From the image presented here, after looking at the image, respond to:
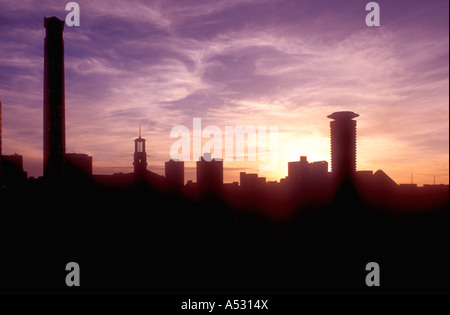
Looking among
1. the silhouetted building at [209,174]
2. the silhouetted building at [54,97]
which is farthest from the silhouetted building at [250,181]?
the silhouetted building at [54,97]

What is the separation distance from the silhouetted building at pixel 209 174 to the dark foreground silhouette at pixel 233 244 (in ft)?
1.52

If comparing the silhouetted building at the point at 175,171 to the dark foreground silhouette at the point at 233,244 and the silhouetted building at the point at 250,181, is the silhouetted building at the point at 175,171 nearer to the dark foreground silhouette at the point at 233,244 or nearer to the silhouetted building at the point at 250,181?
the silhouetted building at the point at 250,181

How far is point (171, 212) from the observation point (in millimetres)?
15570

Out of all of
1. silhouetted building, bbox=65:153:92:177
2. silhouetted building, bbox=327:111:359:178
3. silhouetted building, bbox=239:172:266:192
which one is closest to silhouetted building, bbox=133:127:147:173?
silhouetted building, bbox=65:153:92:177

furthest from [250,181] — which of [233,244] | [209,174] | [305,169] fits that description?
[233,244]

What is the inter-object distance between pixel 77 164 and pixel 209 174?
20.6 meters

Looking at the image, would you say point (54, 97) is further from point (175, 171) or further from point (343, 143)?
point (343, 143)

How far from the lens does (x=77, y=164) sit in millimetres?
32062

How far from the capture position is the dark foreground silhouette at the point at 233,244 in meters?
12.3

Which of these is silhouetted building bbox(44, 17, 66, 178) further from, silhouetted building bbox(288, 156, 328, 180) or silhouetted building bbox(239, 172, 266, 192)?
silhouetted building bbox(288, 156, 328, 180)

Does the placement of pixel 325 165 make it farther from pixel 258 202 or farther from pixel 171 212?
pixel 171 212
